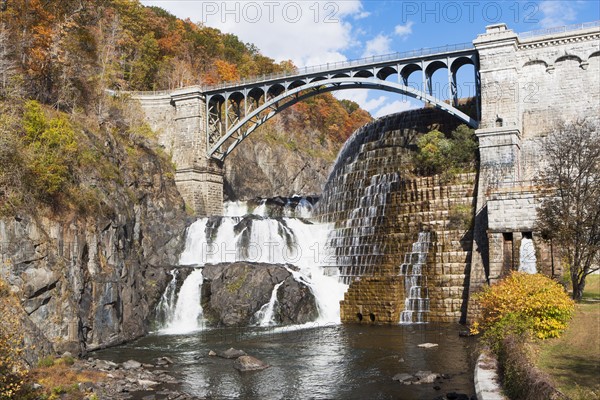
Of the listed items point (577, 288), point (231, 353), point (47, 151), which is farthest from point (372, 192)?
point (47, 151)

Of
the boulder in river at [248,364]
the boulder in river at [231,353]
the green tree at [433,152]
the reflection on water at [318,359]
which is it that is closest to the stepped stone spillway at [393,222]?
the green tree at [433,152]

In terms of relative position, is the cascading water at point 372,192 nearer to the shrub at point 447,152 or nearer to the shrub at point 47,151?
the shrub at point 447,152

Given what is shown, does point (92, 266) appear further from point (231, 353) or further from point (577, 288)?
point (577, 288)

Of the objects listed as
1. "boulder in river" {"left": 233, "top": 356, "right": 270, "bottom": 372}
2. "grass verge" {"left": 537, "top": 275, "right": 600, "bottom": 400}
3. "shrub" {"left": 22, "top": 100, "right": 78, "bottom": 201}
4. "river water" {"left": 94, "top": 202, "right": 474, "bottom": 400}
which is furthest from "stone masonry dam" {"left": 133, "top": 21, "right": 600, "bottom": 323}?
"shrub" {"left": 22, "top": 100, "right": 78, "bottom": 201}

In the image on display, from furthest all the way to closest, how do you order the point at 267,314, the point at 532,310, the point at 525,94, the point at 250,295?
the point at 525,94 < the point at 250,295 < the point at 267,314 < the point at 532,310

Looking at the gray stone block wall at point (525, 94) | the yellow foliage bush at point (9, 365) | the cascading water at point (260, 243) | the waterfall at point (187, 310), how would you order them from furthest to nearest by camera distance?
the cascading water at point (260, 243) < the gray stone block wall at point (525, 94) < the waterfall at point (187, 310) < the yellow foliage bush at point (9, 365)

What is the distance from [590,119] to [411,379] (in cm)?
2274

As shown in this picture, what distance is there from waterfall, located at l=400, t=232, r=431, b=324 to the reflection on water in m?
1.57

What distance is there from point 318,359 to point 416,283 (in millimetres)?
10897

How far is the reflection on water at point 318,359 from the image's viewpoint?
709 inches

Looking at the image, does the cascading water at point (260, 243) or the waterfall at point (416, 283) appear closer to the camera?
the waterfall at point (416, 283)

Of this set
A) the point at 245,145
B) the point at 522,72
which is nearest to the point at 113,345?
the point at 522,72

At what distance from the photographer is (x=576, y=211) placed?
83.8 feet

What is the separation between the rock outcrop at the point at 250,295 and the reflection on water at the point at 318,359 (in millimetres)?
1716
